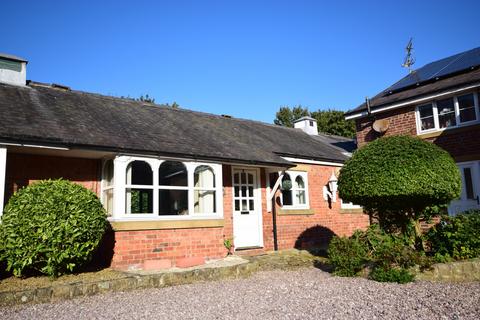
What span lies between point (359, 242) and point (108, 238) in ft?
18.9

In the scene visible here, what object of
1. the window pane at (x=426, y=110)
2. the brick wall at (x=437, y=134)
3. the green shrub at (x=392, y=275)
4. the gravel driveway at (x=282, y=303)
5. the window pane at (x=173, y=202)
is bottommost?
the gravel driveway at (x=282, y=303)

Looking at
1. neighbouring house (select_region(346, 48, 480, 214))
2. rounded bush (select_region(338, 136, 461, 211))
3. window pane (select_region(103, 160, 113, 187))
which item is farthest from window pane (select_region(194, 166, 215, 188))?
neighbouring house (select_region(346, 48, 480, 214))

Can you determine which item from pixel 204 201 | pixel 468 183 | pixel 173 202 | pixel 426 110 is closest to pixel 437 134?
pixel 426 110

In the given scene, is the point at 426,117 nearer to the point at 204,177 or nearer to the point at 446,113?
the point at 446,113

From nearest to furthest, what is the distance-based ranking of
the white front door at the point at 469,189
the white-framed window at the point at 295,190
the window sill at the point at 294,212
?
the white front door at the point at 469,189, the window sill at the point at 294,212, the white-framed window at the point at 295,190

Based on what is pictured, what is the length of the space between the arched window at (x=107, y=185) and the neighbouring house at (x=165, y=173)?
26 mm

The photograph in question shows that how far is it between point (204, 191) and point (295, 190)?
13.8 ft

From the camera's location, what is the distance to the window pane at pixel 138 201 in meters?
9.47

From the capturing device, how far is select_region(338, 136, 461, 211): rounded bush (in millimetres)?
7711

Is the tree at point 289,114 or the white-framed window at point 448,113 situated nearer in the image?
the white-framed window at point 448,113

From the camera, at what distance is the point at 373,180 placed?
8047 millimetres

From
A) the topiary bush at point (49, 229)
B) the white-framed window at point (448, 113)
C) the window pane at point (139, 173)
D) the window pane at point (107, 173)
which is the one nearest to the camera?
the topiary bush at point (49, 229)

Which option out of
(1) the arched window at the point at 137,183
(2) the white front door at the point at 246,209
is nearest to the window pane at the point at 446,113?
(2) the white front door at the point at 246,209

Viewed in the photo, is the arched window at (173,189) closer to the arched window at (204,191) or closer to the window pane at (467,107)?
the arched window at (204,191)
